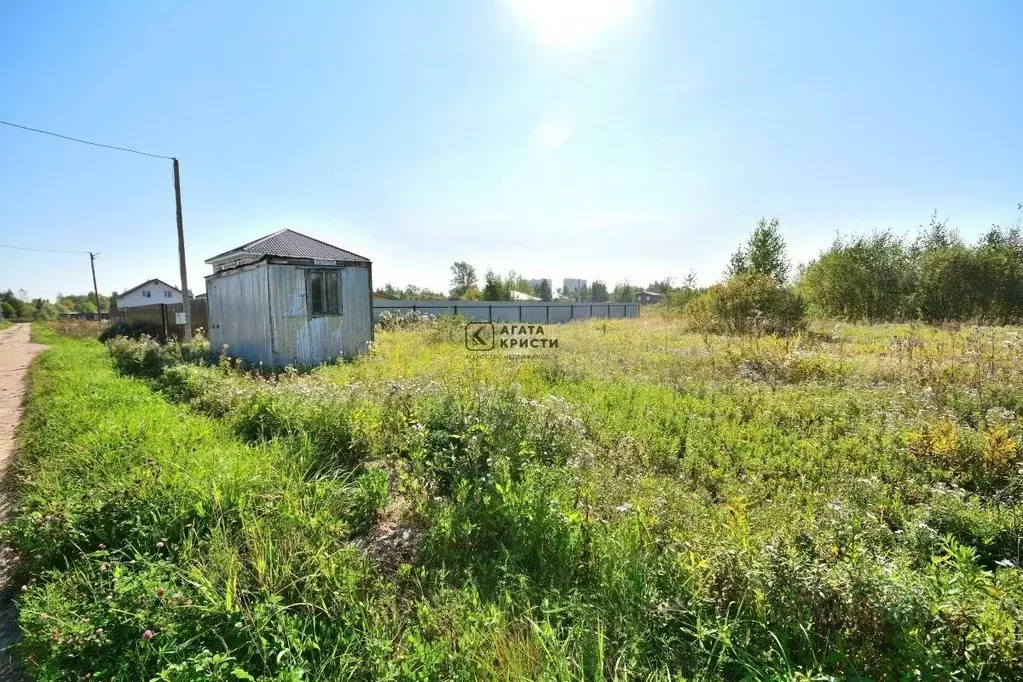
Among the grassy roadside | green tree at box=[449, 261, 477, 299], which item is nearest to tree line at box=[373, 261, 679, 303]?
green tree at box=[449, 261, 477, 299]

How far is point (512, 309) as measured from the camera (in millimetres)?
28594

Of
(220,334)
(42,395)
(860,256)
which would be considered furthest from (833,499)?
(860,256)

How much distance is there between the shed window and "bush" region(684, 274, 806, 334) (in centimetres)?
1116

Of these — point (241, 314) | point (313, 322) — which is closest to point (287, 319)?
point (313, 322)

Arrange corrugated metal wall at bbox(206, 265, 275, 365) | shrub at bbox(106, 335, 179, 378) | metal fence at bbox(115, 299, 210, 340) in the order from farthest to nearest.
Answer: metal fence at bbox(115, 299, 210, 340), corrugated metal wall at bbox(206, 265, 275, 365), shrub at bbox(106, 335, 179, 378)

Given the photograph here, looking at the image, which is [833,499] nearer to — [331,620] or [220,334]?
[331,620]

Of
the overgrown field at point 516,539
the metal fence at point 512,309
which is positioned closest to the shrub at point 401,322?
the metal fence at point 512,309

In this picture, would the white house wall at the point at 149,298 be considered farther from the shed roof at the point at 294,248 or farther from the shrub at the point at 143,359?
the shed roof at the point at 294,248

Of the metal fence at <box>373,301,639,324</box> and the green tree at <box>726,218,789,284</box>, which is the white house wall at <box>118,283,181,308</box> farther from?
the green tree at <box>726,218,789,284</box>

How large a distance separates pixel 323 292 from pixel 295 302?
64 centimetres

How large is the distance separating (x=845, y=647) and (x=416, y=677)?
166cm

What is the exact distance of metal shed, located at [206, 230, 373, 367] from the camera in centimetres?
947

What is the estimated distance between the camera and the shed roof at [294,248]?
1016cm

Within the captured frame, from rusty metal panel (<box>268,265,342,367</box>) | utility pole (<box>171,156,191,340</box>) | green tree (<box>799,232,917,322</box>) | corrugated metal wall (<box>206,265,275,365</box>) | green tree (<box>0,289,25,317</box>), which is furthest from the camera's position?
green tree (<box>0,289,25,317</box>)
